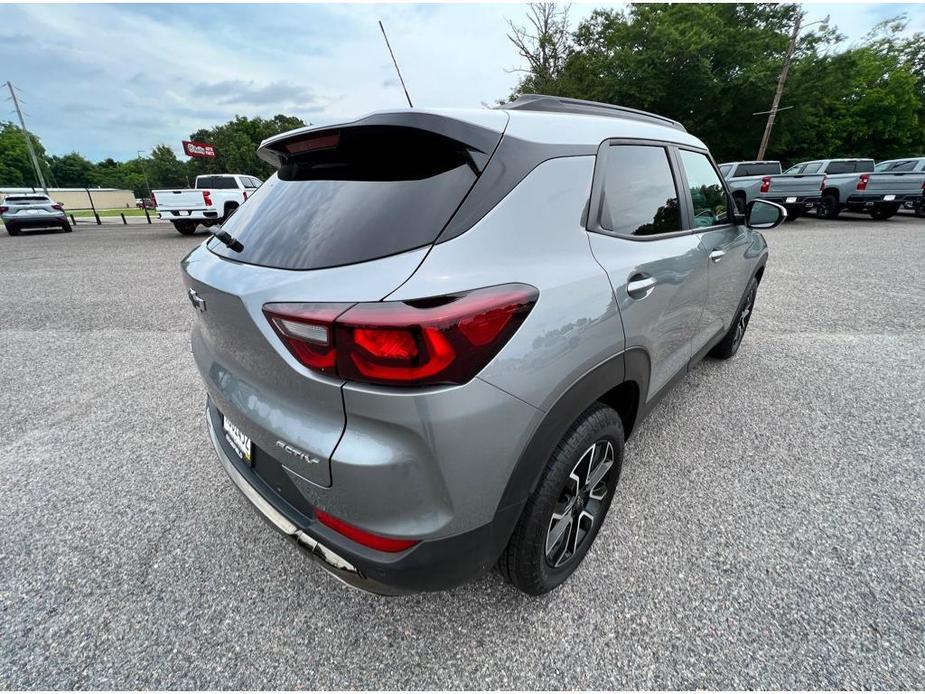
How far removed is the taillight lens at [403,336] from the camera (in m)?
1.06

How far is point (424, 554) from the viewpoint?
1.21 meters

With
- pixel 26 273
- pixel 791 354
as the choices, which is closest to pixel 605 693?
pixel 791 354

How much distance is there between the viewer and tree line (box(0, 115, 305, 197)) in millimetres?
62188

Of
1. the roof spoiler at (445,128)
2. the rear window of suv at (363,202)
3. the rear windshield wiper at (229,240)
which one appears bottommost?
the rear windshield wiper at (229,240)

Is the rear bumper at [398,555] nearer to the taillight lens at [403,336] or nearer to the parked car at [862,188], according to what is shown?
the taillight lens at [403,336]

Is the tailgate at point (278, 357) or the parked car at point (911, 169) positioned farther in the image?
the parked car at point (911, 169)

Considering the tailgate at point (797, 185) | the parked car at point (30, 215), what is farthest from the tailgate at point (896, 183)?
the parked car at point (30, 215)

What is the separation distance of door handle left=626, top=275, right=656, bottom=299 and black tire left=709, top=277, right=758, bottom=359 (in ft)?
6.87

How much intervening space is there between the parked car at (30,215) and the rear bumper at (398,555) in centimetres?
2057

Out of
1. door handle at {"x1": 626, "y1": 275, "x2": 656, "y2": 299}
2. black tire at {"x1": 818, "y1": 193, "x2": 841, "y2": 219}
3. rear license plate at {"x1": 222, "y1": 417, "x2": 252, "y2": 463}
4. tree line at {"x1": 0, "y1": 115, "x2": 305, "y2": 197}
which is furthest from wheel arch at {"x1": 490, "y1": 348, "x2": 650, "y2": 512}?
tree line at {"x1": 0, "y1": 115, "x2": 305, "y2": 197}

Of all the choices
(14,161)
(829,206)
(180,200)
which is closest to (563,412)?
(180,200)

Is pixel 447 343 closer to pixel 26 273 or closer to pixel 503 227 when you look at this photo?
pixel 503 227

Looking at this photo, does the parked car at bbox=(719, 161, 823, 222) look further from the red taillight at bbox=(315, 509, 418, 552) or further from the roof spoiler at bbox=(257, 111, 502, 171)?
the red taillight at bbox=(315, 509, 418, 552)

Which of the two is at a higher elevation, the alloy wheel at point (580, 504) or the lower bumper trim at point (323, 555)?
the lower bumper trim at point (323, 555)
